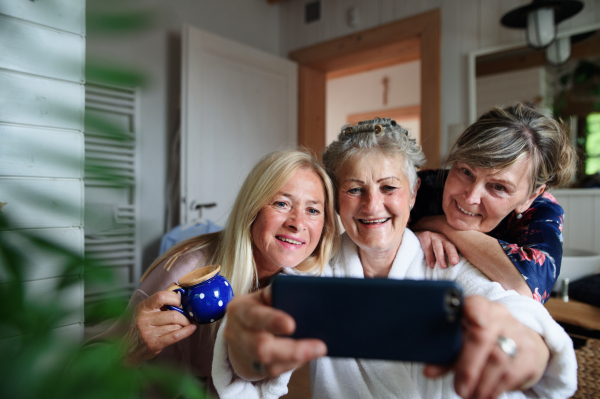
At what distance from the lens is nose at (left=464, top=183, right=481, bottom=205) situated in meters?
1.16

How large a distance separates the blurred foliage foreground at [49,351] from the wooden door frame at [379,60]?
2.32 meters

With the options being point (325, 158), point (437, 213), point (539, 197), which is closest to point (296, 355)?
point (325, 158)

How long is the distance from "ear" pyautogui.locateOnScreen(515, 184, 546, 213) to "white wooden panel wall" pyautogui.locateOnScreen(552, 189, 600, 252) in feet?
4.99

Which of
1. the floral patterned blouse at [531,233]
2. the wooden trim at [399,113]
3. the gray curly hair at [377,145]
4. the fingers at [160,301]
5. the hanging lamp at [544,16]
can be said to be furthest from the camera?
the wooden trim at [399,113]

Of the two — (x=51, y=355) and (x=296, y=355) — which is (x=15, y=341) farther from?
(x=296, y=355)

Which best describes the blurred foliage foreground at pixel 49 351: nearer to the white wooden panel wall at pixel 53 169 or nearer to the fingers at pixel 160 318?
the white wooden panel wall at pixel 53 169

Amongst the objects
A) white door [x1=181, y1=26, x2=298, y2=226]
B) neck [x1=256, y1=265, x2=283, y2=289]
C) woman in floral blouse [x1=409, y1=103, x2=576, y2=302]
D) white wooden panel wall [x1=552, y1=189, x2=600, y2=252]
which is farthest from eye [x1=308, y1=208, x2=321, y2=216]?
white wooden panel wall [x1=552, y1=189, x2=600, y2=252]

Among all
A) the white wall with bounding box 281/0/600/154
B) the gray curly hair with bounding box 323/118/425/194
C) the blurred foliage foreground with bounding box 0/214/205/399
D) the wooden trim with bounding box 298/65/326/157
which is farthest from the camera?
the wooden trim with bounding box 298/65/326/157

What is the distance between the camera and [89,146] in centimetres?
29

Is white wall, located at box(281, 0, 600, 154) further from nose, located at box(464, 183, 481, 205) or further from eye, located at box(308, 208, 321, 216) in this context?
eye, located at box(308, 208, 321, 216)

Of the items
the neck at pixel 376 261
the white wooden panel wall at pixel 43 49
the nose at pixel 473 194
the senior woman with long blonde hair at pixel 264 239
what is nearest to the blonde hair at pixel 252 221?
the senior woman with long blonde hair at pixel 264 239

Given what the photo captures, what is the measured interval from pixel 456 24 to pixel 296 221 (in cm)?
249

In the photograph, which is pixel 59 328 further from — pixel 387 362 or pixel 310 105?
pixel 310 105

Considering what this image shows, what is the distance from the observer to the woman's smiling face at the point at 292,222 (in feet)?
3.72
